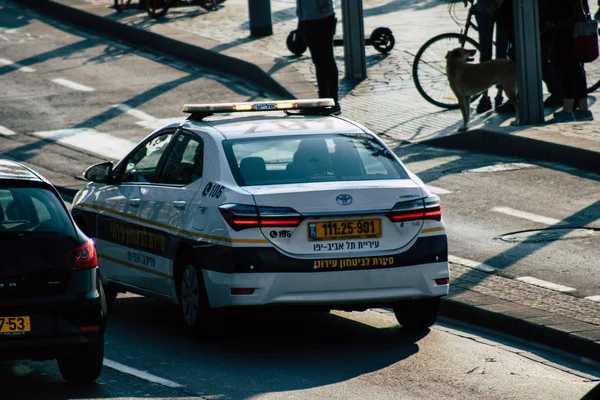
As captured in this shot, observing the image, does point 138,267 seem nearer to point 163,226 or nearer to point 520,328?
point 163,226

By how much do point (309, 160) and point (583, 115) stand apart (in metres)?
9.33

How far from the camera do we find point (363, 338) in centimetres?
993

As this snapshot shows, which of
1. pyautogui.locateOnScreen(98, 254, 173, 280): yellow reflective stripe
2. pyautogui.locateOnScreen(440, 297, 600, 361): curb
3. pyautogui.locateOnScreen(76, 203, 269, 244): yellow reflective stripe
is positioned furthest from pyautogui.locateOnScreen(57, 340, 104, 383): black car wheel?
pyautogui.locateOnScreen(440, 297, 600, 361): curb

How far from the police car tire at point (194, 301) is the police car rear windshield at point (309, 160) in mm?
757

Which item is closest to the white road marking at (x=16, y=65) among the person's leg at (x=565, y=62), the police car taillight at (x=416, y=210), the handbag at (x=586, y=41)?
the person's leg at (x=565, y=62)

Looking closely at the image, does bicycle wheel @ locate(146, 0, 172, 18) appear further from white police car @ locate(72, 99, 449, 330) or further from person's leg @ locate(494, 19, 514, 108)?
white police car @ locate(72, 99, 449, 330)

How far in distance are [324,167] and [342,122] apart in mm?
931

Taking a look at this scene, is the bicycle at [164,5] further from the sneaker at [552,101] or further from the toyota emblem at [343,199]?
the toyota emblem at [343,199]

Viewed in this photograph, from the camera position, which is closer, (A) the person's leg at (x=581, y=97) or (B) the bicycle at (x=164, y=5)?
(A) the person's leg at (x=581, y=97)

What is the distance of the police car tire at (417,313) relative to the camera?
9789mm

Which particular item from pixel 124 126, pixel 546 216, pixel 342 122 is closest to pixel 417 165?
pixel 546 216

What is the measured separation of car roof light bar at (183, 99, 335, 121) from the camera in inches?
410

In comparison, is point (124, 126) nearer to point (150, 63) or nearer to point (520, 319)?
point (150, 63)

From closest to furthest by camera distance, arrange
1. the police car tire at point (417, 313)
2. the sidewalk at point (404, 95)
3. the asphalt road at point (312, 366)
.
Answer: the asphalt road at point (312, 366), the police car tire at point (417, 313), the sidewalk at point (404, 95)
